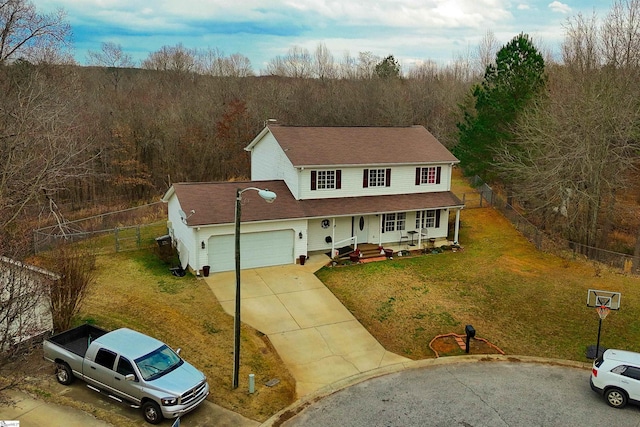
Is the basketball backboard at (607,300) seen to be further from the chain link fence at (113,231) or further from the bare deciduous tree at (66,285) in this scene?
the chain link fence at (113,231)

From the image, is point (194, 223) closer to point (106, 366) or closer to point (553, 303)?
point (106, 366)

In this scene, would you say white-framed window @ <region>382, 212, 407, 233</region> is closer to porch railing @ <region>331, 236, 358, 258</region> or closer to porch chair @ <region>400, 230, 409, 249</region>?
porch chair @ <region>400, 230, 409, 249</region>

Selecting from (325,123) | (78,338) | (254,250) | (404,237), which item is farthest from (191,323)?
(325,123)

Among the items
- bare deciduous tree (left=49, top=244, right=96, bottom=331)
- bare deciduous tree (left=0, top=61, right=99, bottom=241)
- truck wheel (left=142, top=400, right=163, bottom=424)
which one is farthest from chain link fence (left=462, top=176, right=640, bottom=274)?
bare deciduous tree (left=0, top=61, right=99, bottom=241)

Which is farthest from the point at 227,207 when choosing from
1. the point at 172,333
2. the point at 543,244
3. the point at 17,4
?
the point at 543,244

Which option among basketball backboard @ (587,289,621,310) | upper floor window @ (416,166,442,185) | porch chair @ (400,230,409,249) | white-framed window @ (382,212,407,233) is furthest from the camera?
upper floor window @ (416,166,442,185)

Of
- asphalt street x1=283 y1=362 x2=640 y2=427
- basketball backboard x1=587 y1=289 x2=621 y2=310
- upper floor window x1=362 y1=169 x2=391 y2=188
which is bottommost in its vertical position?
asphalt street x1=283 y1=362 x2=640 y2=427

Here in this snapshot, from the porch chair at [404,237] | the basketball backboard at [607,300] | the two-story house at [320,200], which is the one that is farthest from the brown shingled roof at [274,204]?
the basketball backboard at [607,300]
